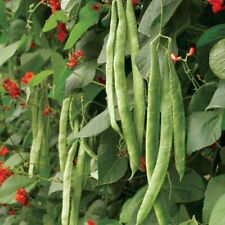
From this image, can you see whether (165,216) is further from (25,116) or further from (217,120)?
(25,116)

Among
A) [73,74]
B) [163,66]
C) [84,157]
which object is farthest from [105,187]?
[163,66]

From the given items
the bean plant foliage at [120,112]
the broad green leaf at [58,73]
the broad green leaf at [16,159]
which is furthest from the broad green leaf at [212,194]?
the broad green leaf at [16,159]

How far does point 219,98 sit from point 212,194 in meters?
0.27

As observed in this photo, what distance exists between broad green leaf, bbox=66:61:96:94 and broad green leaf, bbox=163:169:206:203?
36 cm

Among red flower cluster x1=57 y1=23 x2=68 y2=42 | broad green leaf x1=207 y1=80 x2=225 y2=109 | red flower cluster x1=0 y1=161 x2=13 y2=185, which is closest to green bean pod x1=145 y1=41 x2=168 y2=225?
broad green leaf x1=207 y1=80 x2=225 y2=109

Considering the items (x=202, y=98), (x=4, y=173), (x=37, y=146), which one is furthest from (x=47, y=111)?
(x=202, y=98)

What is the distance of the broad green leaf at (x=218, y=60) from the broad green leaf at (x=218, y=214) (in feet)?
0.86

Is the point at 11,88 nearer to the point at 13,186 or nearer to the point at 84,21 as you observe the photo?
the point at 13,186

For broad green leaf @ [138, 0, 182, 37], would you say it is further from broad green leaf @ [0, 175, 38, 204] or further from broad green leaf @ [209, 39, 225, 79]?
broad green leaf @ [0, 175, 38, 204]

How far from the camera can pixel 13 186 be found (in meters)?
2.01

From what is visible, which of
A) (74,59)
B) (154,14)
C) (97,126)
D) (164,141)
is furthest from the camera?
(74,59)

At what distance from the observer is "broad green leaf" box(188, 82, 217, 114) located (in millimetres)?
1352

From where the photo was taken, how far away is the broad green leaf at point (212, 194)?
1.38m

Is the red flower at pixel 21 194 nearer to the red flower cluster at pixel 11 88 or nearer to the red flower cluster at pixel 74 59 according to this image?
the red flower cluster at pixel 11 88
